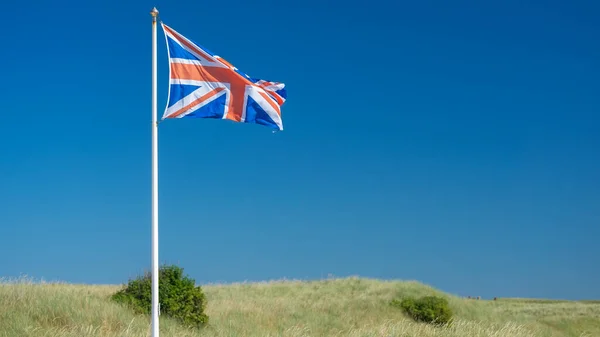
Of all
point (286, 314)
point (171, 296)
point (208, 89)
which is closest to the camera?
point (208, 89)

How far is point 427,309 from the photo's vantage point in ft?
106

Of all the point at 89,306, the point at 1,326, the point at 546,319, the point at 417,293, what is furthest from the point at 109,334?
the point at 546,319

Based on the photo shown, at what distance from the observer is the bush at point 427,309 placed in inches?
1265

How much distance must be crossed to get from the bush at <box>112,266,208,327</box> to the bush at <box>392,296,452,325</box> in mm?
12199

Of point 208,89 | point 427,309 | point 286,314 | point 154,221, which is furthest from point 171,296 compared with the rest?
point 427,309

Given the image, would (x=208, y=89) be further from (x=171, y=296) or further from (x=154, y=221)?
(x=171, y=296)

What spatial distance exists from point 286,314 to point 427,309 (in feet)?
25.6

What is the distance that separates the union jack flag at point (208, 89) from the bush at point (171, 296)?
11650 millimetres

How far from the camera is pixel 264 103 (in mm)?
13812

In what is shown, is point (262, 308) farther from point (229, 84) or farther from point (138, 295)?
point (229, 84)

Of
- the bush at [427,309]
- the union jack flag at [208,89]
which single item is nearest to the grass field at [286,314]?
the bush at [427,309]

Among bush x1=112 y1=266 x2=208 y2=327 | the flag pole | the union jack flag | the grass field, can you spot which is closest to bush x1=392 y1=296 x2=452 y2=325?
the grass field

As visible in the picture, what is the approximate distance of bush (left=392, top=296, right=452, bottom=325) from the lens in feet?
105

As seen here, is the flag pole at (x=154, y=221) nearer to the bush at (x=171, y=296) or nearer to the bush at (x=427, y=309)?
the bush at (x=171, y=296)
